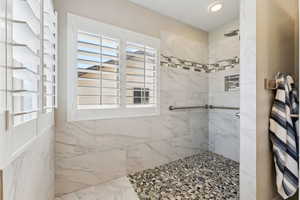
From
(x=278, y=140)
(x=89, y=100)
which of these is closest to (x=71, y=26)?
(x=89, y=100)

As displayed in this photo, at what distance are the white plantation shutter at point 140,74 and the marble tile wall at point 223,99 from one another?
1.26 meters

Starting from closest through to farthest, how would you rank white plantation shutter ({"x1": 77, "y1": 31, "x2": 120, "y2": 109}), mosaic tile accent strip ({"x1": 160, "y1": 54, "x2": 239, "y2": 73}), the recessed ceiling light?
white plantation shutter ({"x1": 77, "y1": 31, "x2": 120, "y2": 109}) → the recessed ceiling light → mosaic tile accent strip ({"x1": 160, "y1": 54, "x2": 239, "y2": 73})

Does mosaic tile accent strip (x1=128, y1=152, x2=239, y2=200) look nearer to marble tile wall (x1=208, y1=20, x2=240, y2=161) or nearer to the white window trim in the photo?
marble tile wall (x1=208, y1=20, x2=240, y2=161)

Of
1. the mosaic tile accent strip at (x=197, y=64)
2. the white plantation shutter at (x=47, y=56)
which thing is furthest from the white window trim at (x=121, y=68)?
the white plantation shutter at (x=47, y=56)

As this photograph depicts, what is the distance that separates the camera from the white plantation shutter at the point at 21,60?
582 millimetres

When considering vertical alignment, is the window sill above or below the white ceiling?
below

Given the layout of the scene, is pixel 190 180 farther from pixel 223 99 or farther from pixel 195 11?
pixel 195 11

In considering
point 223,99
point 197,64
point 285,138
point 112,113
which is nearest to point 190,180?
point 285,138

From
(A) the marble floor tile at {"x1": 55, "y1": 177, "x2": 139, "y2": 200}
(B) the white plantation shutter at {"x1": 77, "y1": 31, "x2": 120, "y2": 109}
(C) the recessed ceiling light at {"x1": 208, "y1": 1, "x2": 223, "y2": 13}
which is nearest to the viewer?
(A) the marble floor tile at {"x1": 55, "y1": 177, "x2": 139, "y2": 200}

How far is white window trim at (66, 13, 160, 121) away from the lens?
5.50 feet

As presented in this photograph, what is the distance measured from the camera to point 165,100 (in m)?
2.46

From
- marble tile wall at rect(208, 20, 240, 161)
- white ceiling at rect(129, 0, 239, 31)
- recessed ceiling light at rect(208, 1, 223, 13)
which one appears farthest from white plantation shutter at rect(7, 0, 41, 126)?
marble tile wall at rect(208, 20, 240, 161)

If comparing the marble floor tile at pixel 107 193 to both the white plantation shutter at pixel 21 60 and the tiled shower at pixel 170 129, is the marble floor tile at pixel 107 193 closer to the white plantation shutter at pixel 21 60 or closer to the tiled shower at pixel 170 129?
the tiled shower at pixel 170 129

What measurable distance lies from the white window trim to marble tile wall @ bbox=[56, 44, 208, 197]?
8cm
